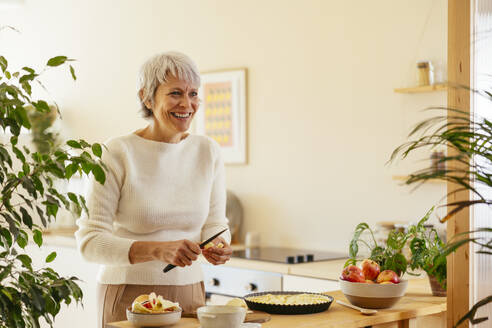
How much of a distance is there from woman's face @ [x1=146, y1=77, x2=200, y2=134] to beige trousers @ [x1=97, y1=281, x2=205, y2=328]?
0.56 m

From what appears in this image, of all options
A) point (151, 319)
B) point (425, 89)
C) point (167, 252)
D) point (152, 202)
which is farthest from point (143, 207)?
point (425, 89)

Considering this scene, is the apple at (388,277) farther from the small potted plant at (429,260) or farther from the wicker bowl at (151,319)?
the wicker bowl at (151,319)

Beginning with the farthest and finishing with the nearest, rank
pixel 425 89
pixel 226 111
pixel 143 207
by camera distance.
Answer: pixel 226 111, pixel 425 89, pixel 143 207

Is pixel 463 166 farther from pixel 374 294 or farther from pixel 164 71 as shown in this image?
pixel 164 71

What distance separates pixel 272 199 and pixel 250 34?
1049 millimetres

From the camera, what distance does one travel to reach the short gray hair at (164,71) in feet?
7.73

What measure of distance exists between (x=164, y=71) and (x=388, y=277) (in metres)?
1.02

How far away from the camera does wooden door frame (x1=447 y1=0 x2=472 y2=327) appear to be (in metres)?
2.05

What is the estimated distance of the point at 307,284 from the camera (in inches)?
128

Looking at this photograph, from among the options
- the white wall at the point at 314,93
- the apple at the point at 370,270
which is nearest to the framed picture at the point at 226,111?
the white wall at the point at 314,93

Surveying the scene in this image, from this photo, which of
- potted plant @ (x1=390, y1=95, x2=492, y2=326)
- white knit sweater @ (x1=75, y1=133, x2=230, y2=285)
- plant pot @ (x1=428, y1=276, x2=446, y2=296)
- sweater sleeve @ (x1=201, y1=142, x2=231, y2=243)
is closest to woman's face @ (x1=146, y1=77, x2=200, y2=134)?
white knit sweater @ (x1=75, y1=133, x2=230, y2=285)

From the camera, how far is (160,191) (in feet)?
7.86

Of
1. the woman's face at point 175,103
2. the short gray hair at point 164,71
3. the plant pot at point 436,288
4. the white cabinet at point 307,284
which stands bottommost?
the white cabinet at point 307,284

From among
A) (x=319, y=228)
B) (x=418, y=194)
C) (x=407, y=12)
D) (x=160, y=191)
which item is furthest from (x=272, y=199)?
(x=160, y=191)
